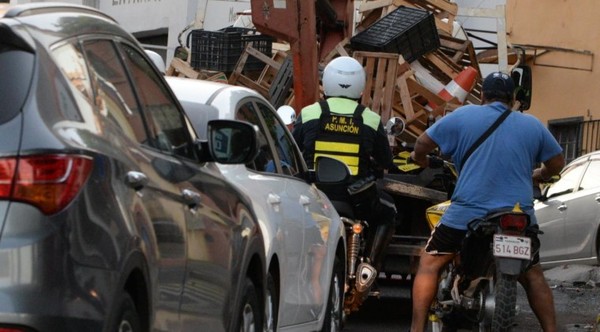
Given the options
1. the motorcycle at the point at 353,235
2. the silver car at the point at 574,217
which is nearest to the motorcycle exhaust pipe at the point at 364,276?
the motorcycle at the point at 353,235

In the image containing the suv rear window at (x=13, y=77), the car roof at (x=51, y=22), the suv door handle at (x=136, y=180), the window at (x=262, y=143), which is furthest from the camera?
the window at (x=262, y=143)

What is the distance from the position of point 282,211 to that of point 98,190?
3.54m

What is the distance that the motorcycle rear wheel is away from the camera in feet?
27.6

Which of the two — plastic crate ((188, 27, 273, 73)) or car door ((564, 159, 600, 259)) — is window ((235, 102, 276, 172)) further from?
car door ((564, 159, 600, 259))

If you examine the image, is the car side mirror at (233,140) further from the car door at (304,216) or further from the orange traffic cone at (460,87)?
the orange traffic cone at (460,87)

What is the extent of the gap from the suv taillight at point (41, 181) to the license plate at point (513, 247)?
4500 millimetres

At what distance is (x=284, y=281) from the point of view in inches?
311

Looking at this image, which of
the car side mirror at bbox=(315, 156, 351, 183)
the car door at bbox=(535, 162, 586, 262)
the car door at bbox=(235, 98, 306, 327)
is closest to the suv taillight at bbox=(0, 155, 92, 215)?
the car door at bbox=(235, 98, 306, 327)

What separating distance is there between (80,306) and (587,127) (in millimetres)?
24359

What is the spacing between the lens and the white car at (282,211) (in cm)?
757

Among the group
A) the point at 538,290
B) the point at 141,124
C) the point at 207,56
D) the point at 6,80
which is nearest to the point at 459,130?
the point at 538,290

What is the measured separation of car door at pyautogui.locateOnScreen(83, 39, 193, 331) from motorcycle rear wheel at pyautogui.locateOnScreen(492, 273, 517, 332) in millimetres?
3071

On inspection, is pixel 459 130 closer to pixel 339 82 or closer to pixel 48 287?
pixel 339 82

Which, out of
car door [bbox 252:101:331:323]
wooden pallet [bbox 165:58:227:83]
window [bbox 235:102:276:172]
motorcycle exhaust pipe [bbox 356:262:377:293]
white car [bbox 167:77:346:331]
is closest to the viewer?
white car [bbox 167:77:346:331]
